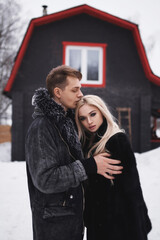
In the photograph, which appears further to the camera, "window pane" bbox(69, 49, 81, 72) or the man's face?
"window pane" bbox(69, 49, 81, 72)

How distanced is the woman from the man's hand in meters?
0.10

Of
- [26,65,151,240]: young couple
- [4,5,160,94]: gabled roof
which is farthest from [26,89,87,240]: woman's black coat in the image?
[4,5,160,94]: gabled roof

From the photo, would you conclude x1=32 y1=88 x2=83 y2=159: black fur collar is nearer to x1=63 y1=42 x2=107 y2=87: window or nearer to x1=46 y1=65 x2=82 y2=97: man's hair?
x1=46 y1=65 x2=82 y2=97: man's hair

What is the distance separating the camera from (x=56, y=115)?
5.89ft

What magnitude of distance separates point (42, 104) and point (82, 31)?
8.63 metres

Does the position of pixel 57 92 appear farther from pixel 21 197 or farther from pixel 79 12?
pixel 79 12

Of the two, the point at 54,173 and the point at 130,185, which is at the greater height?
the point at 54,173

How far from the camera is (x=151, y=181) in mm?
5637

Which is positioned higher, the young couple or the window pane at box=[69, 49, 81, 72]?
the window pane at box=[69, 49, 81, 72]

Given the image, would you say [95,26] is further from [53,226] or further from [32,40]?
[53,226]

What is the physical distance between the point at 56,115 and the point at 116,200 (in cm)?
103

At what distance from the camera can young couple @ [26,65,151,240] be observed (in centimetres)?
165

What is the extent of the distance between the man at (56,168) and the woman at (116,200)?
0.44ft

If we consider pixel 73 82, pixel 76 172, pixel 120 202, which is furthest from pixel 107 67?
pixel 76 172
